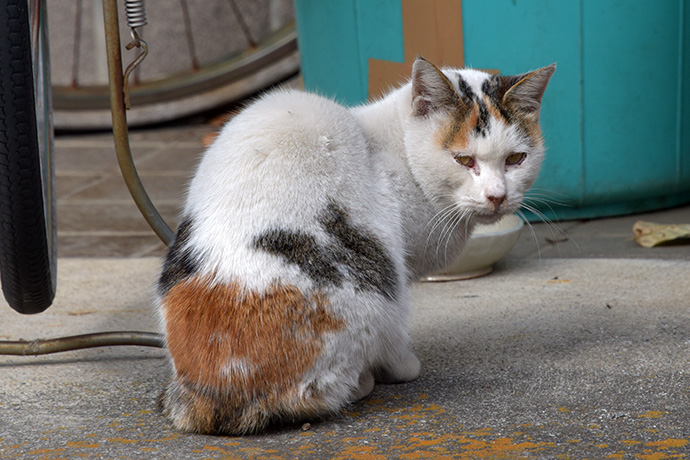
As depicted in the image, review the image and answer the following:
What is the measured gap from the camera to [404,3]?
10.6 ft

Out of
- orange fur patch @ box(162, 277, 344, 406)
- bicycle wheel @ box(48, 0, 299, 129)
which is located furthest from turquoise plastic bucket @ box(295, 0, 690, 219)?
bicycle wheel @ box(48, 0, 299, 129)

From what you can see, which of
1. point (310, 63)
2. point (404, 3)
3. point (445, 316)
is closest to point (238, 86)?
point (310, 63)

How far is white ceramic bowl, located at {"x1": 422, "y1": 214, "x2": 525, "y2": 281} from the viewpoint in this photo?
287 centimetres

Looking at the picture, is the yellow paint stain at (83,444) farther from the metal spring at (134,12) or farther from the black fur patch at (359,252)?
the metal spring at (134,12)

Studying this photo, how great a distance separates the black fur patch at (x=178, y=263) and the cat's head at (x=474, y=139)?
0.57 metres

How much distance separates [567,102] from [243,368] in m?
2.12

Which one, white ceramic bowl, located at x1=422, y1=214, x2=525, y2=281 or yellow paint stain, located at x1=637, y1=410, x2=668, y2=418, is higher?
white ceramic bowl, located at x1=422, y1=214, x2=525, y2=281

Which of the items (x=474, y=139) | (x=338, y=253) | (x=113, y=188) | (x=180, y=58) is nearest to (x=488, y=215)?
(x=474, y=139)

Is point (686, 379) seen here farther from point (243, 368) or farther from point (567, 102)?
point (567, 102)

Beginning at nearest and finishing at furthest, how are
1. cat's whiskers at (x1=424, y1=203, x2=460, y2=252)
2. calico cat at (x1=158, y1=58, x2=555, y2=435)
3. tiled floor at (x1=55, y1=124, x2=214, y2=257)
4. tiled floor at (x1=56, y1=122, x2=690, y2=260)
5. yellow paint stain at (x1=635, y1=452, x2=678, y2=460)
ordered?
yellow paint stain at (x1=635, y1=452, x2=678, y2=460)
calico cat at (x1=158, y1=58, x2=555, y2=435)
cat's whiskers at (x1=424, y1=203, x2=460, y2=252)
tiled floor at (x1=56, y1=122, x2=690, y2=260)
tiled floor at (x1=55, y1=124, x2=214, y2=257)

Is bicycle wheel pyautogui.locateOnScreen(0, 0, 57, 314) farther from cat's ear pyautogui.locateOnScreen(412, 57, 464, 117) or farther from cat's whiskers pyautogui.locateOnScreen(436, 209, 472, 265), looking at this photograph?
cat's whiskers pyautogui.locateOnScreen(436, 209, 472, 265)

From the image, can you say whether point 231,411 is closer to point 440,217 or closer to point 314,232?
point 314,232

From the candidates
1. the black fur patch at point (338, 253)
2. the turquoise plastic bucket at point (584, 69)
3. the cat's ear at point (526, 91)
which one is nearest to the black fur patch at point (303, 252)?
the black fur patch at point (338, 253)

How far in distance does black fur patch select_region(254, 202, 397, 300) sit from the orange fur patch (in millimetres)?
63
